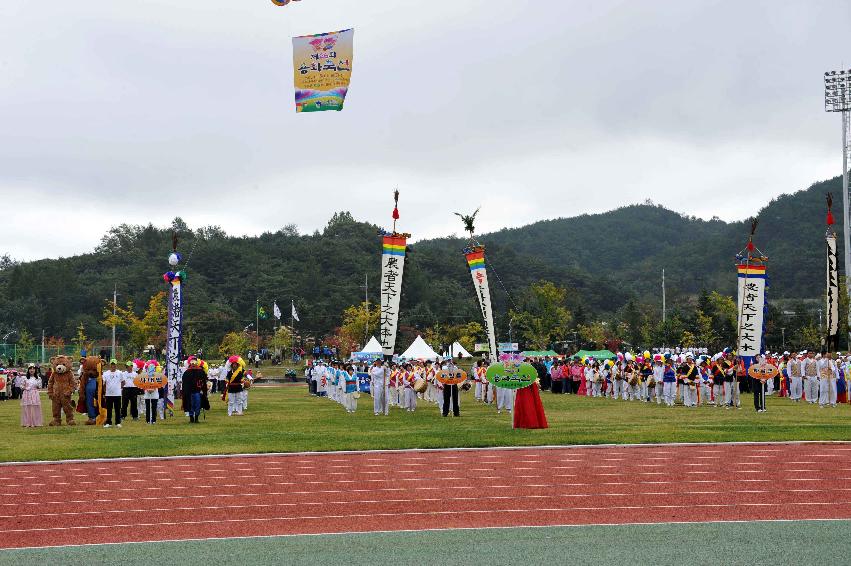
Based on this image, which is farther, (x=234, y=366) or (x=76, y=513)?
(x=234, y=366)

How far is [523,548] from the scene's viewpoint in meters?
9.56

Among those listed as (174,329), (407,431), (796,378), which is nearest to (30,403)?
(174,329)

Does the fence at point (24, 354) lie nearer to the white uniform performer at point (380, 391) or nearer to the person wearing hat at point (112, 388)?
the white uniform performer at point (380, 391)

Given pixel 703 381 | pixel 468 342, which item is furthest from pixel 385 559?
pixel 468 342

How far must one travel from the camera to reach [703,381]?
104 feet

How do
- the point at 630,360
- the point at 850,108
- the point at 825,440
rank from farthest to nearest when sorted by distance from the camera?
the point at 850,108 < the point at 630,360 < the point at 825,440

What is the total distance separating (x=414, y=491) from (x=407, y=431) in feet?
29.6

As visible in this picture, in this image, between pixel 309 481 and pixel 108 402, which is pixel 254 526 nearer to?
pixel 309 481

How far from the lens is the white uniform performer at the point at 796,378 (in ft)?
110

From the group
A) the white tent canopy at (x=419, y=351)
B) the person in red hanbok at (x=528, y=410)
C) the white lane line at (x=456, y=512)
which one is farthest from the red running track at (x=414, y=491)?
the white tent canopy at (x=419, y=351)

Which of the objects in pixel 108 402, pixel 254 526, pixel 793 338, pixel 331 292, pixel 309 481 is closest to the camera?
pixel 254 526

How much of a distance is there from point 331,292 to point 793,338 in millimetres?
50005

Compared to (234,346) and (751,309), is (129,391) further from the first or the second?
(234,346)

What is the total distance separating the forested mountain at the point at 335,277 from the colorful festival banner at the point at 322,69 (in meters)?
67.5
